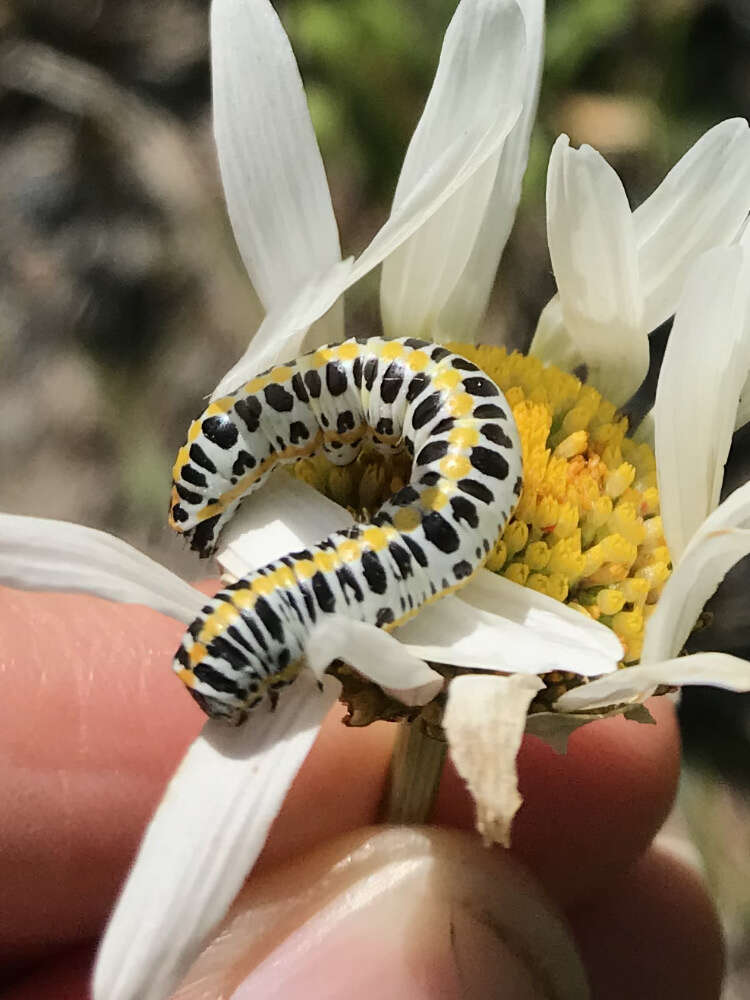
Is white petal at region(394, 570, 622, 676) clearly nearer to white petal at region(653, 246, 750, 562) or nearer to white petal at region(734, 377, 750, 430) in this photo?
white petal at region(653, 246, 750, 562)

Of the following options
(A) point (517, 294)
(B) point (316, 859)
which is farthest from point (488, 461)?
(A) point (517, 294)

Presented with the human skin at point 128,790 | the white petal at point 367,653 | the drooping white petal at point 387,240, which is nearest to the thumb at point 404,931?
the human skin at point 128,790

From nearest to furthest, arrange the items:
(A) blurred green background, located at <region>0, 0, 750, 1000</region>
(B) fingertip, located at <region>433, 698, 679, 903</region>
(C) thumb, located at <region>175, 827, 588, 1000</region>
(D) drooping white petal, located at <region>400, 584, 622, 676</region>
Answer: (D) drooping white petal, located at <region>400, 584, 622, 676</region>
(C) thumb, located at <region>175, 827, 588, 1000</region>
(B) fingertip, located at <region>433, 698, 679, 903</region>
(A) blurred green background, located at <region>0, 0, 750, 1000</region>

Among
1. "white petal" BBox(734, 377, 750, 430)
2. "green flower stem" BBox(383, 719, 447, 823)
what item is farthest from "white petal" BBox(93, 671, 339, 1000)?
"white petal" BBox(734, 377, 750, 430)

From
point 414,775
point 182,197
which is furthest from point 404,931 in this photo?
point 182,197

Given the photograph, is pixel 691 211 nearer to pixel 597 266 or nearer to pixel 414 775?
pixel 597 266

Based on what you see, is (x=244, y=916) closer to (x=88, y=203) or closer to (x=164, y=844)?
(x=164, y=844)

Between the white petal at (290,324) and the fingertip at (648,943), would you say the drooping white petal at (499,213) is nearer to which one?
the white petal at (290,324)
